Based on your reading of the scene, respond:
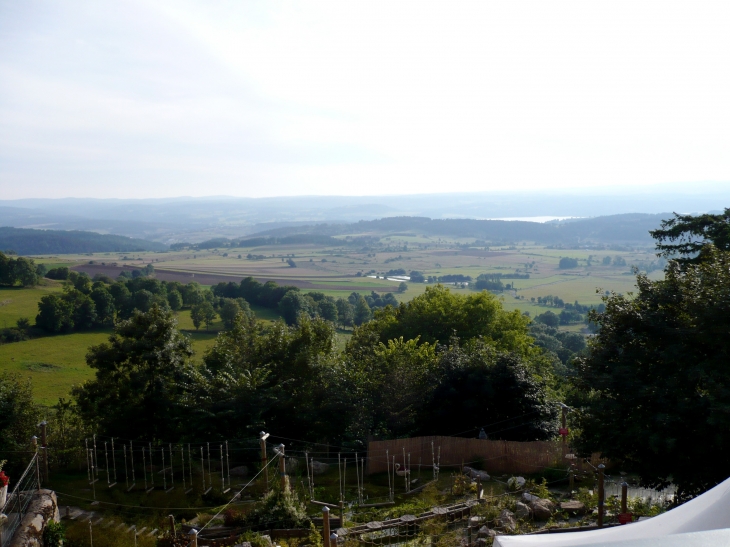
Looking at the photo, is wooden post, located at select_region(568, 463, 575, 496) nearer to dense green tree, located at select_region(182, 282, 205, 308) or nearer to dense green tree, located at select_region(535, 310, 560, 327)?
dense green tree, located at select_region(182, 282, 205, 308)

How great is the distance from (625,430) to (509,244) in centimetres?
15966

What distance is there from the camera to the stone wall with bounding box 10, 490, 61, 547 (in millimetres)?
9492

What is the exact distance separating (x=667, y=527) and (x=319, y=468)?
10.7 m

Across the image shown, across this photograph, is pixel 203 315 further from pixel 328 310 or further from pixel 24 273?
pixel 24 273

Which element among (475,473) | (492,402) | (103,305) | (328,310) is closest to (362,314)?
(328,310)

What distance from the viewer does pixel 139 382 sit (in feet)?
56.7

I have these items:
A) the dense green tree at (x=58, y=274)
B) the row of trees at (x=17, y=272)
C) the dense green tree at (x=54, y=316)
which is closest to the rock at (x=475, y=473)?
the dense green tree at (x=54, y=316)

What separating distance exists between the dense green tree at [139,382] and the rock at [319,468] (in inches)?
199

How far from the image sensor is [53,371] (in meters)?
35.3

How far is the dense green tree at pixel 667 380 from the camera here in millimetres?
10172

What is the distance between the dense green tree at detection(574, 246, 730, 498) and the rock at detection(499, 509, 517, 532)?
2.60 metres

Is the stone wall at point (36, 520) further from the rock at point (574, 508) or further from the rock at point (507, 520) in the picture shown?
the rock at point (574, 508)

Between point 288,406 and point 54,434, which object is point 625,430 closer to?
point 288,406

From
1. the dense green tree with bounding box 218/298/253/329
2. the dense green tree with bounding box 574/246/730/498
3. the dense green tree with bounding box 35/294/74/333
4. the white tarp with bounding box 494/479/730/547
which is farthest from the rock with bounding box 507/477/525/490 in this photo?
the dense green tree with bounding box 35/294/74/333
